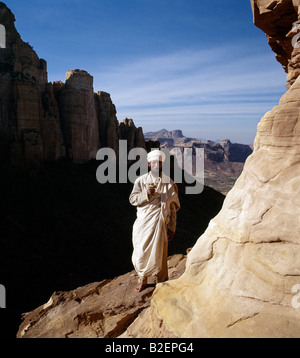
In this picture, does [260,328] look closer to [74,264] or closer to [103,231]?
[74,264]

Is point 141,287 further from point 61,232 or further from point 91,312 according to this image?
point 61,232

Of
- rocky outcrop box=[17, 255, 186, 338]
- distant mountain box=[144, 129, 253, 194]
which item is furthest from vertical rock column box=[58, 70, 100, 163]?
distant mountain box=[144, 129, 253, 194]

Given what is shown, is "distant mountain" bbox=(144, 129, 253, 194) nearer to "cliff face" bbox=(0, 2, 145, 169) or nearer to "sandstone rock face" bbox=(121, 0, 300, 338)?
"cliff face" bbox=(0, 2, 145, 169)

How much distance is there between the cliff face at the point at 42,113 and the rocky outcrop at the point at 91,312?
16.7 meters

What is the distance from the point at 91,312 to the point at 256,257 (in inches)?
122

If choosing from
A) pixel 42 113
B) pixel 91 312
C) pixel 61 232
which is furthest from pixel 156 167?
pixel 42 113

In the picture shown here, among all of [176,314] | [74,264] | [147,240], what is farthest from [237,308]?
[74,264]

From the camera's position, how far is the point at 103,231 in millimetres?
18734

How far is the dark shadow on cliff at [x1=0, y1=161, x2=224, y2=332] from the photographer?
13.5 metres

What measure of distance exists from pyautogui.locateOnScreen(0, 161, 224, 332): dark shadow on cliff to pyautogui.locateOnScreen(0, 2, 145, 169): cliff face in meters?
1.60

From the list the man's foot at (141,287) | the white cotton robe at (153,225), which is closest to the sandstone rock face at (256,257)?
the white cotton robe at (153,225)

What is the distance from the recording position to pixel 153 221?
4.40 metres

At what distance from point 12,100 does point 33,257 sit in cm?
1176

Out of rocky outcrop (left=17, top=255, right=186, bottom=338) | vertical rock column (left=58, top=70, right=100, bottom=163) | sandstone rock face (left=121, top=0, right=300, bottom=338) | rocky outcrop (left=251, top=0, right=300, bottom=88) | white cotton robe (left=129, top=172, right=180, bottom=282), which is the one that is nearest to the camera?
sandstone rock face (left=121, top=0, right=300, bottom=338)
